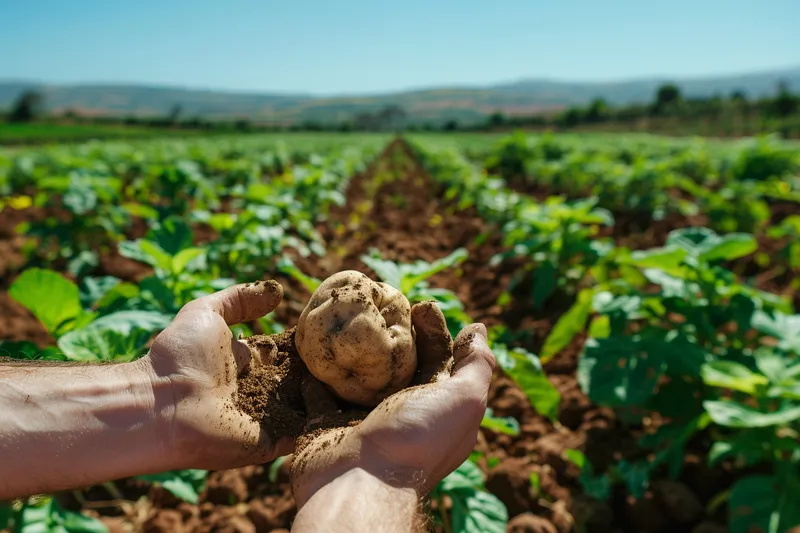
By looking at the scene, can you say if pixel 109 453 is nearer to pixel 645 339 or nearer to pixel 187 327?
pixel 187 327


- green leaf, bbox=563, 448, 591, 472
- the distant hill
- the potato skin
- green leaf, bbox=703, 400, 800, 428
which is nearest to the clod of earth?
the potato skin

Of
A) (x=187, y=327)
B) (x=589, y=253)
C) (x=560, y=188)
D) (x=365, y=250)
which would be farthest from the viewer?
(x=560, y=188)

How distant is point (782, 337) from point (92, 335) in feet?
7.94

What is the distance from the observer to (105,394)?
146cm

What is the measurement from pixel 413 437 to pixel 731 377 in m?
1.45

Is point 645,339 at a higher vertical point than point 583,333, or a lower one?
higher

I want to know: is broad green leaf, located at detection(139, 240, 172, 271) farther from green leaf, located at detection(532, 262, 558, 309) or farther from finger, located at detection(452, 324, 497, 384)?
green leaf, located at detection(532, 262, 558, 309)

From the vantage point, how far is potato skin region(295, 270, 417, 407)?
1.57 m

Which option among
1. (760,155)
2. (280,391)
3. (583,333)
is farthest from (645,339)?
(760,155)

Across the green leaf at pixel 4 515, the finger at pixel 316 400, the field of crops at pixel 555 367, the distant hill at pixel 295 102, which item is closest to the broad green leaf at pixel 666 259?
the field of crops at pixel 555 367

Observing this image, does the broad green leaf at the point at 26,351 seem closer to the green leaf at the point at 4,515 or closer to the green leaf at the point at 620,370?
the green leaf at the point at 4,515

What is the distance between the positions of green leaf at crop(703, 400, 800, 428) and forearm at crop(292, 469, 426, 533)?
1.29 meters

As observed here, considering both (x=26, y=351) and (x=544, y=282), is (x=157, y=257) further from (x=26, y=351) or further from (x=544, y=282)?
(x=544, y=282)

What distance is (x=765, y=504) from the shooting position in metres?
2.06
